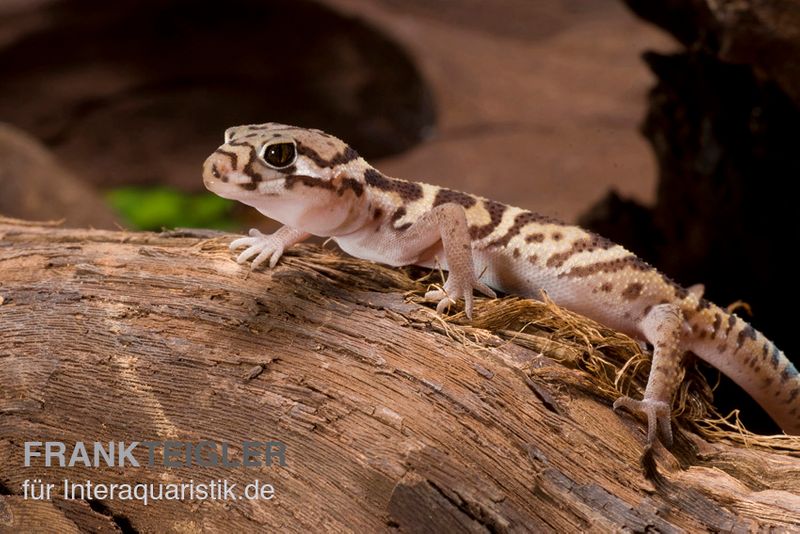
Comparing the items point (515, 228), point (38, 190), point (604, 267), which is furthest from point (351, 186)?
point (38, 190)

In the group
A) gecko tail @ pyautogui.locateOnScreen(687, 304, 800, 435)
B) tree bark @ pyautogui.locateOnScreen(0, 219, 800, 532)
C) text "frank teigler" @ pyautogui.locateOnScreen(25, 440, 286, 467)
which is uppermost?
gecko tail @ pyautogui.locateOnScreen(687, 304, 800, 435)

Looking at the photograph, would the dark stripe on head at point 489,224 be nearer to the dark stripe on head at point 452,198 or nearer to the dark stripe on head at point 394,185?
the dark stripe on head at point 452,198

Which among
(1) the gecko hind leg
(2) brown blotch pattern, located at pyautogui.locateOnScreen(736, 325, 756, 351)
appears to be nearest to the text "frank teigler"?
(1) the gecko hind leg

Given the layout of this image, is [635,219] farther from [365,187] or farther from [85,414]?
[85,414]

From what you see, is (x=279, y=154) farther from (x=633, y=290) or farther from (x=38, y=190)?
(x=38, y=190)

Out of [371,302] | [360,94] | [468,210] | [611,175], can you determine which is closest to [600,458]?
[371,302]

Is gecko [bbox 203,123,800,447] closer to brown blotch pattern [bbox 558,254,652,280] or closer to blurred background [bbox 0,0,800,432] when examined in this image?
brown blotch pattern [bbox 558,254,652,280]
